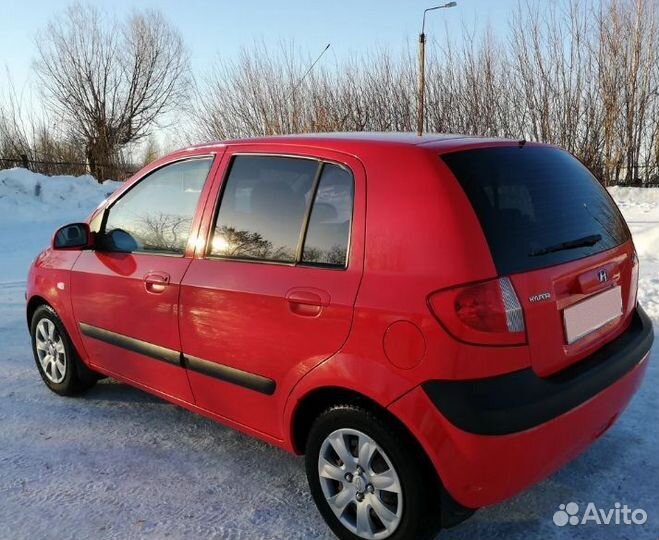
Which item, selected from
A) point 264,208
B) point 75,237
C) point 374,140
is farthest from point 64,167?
point 374,140

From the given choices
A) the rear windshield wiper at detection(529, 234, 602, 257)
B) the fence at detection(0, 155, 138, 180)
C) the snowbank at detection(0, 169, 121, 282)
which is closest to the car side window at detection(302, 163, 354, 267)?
the rear windshield wiper at detection(529, 234, 602, 257)

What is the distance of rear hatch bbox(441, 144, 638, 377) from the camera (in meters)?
1.92

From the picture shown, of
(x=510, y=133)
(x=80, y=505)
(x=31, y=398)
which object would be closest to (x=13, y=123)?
(x=510, y=133)

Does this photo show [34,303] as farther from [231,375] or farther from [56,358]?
[231,375]

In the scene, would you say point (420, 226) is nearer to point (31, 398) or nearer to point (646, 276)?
point (31, 398)

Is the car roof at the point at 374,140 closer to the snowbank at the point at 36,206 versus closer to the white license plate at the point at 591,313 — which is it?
the white license plate at the point at 591,313

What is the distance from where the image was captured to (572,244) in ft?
7.16

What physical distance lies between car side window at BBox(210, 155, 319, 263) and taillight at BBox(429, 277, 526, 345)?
Result: 72cm

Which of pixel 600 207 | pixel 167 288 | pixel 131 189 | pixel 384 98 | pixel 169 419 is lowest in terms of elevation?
pixel 169 419

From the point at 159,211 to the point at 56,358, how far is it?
4.88 ft

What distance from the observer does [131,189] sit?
3.27m

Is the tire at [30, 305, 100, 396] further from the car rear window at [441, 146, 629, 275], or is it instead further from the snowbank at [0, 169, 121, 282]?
the snowbank at [0, 169, 121, 282]

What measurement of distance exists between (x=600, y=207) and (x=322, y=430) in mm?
1563

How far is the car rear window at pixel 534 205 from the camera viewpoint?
1.95 meters
